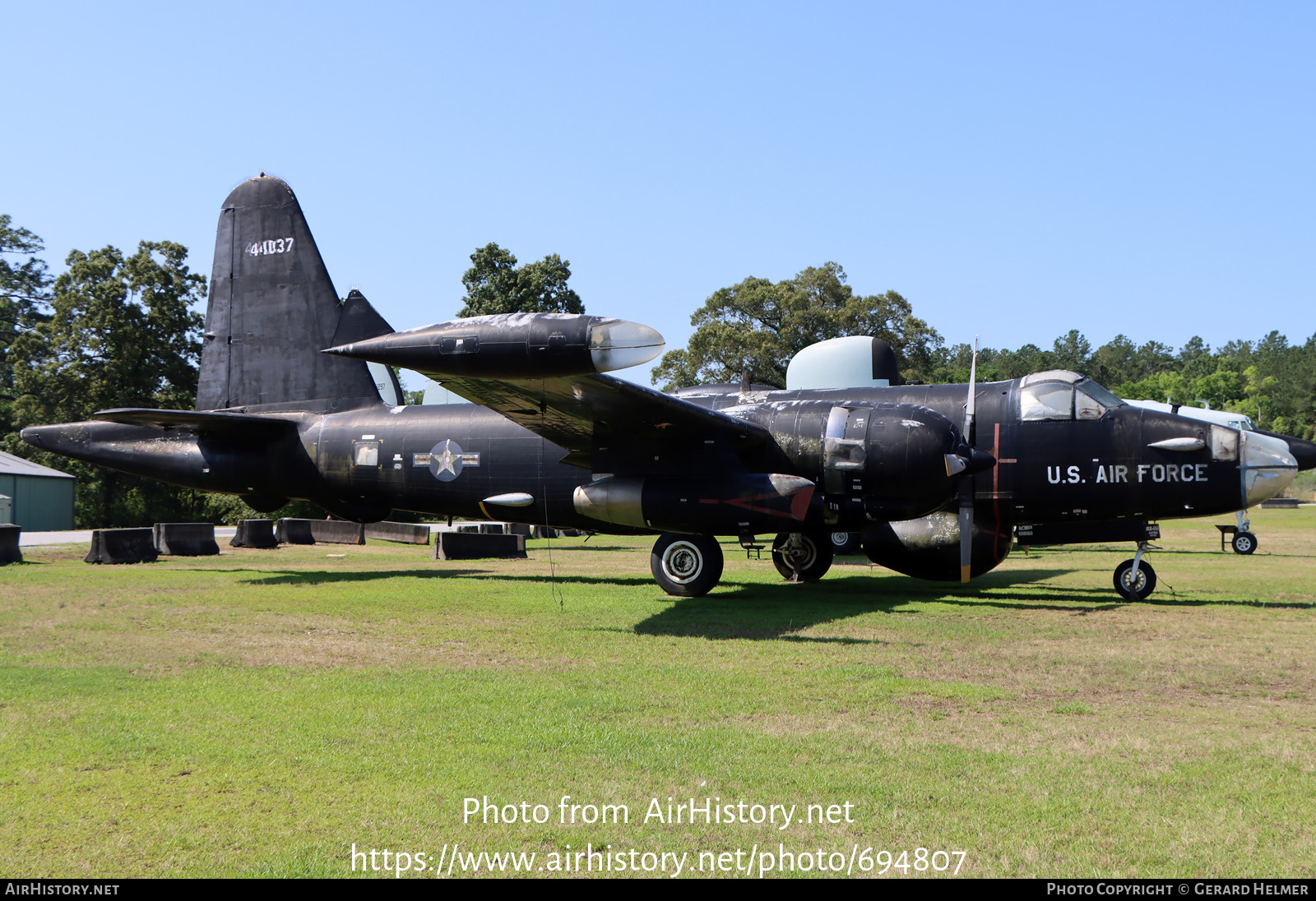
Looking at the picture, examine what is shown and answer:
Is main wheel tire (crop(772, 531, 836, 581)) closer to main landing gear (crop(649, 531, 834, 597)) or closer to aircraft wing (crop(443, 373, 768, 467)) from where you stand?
main landing gear (crop(649, 531, 834, 597))

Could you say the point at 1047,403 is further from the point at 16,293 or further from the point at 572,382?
the point at 16,293

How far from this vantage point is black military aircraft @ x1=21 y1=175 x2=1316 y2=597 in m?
14.6

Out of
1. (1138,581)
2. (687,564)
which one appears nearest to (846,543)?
(687,564)

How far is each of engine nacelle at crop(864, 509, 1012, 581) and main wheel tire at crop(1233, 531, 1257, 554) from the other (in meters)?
16.9

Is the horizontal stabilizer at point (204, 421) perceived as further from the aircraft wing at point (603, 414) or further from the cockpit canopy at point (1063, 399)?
the cockpit canopy at point (1063, 399)

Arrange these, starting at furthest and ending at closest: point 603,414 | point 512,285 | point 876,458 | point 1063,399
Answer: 1. point 512,285
2. point 1063,399
3. point 603,414
4. point 876,458

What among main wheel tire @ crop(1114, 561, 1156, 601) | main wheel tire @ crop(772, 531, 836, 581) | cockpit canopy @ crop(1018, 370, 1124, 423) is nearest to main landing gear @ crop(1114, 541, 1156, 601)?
main wheel tire @ crop(1114, 561, 1156, 601)

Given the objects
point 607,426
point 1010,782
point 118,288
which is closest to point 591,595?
point 607,426

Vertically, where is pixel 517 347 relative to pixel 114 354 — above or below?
below

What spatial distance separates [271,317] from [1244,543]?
30.0 meters

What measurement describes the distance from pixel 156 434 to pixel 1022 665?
1973 cm

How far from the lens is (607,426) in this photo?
52.7 ft

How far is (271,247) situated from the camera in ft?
72.1

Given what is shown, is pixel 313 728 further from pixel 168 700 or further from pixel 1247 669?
pixel 1247 669
